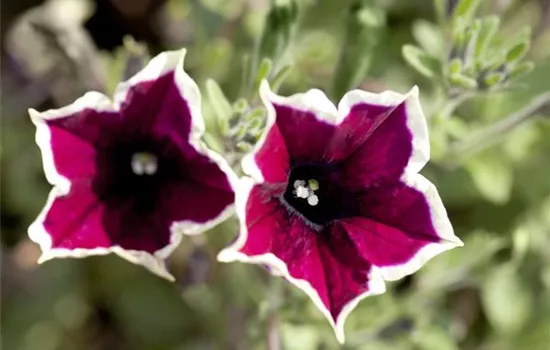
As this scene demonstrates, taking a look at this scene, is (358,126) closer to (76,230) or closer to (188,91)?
(188,91)

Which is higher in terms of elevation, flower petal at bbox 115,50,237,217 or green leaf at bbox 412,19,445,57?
flower petal at bbox 115,50,237,217

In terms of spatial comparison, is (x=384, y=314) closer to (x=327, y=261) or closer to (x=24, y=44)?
(x=327, y=261)

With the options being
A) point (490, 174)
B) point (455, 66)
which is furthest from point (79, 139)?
point (490, 174)

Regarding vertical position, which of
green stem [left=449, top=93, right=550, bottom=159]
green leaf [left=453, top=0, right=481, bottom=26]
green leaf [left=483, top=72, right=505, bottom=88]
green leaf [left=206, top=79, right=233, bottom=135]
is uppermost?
green leaf [left=453, top=0, right=481, bottom=26]

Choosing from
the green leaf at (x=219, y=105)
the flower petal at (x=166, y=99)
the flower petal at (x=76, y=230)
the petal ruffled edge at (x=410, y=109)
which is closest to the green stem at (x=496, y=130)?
the petal ruffled edge at (x=410, y=109)

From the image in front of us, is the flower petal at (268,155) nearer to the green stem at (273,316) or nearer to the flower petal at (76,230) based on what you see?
the flower petal at (76,230)

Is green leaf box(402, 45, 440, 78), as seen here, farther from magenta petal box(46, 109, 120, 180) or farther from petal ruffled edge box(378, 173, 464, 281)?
magenta petal box(46, 109, 120, 180)

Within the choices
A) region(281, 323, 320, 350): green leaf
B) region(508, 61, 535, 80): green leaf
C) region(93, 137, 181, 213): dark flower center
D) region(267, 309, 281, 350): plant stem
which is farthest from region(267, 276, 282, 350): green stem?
region(508, 61, 535, 80): green leaf
